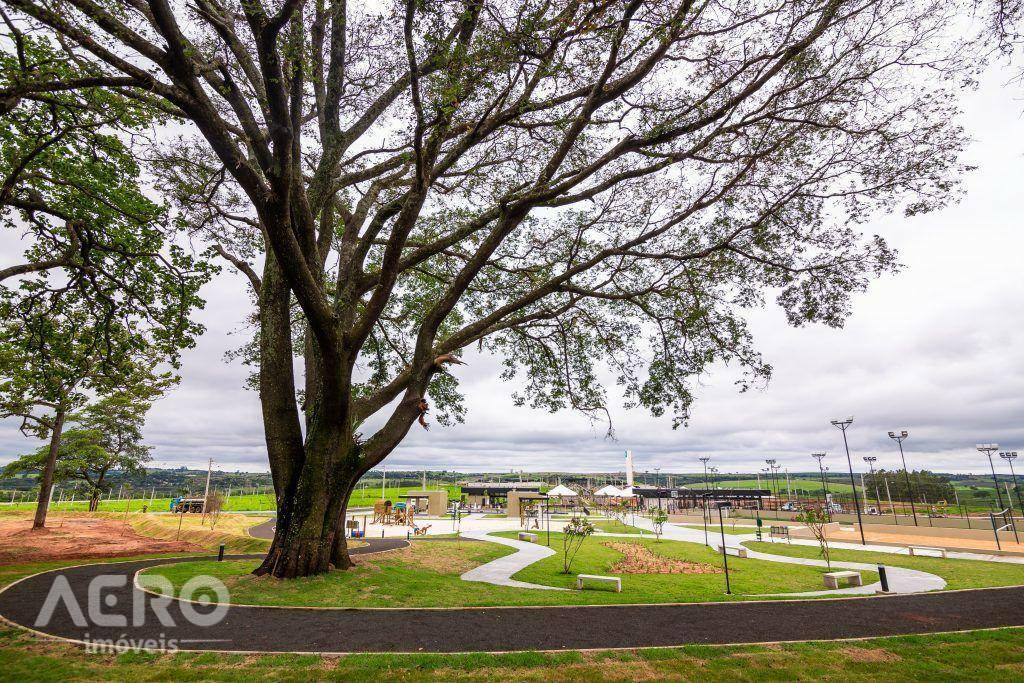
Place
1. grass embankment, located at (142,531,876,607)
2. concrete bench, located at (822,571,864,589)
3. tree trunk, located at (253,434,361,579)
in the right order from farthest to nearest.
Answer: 1. concrete bench, located at (822,571,864,589)
2. tree trunk, located at (253,434,361,579)
3. grass embankment, located at (142,531,876,607)

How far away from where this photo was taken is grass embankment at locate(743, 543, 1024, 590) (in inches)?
540

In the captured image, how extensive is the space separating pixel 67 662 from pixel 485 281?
12133 millimetres

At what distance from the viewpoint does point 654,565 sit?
57.0 feet

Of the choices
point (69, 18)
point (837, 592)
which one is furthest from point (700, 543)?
point (69, 18)

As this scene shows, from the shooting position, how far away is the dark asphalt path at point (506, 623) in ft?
23.9

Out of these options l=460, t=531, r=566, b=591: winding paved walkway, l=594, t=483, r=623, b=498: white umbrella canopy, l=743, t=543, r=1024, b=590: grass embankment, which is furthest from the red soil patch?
l=594, t=483, r=623, b=498: white umbrella canopy

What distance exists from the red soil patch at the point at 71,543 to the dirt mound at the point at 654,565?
55.7ft

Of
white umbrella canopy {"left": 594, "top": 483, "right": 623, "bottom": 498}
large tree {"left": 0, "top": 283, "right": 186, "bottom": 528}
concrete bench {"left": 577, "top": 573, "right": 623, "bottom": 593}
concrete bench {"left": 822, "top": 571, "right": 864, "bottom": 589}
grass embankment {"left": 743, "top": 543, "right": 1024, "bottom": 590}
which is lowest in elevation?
grass embankment {"left": 743, "top": 543, "right": 1024, "bottom": 590}

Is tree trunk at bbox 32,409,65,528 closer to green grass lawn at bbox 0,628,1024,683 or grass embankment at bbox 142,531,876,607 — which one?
grass embankment at bbox 142,531,876,607

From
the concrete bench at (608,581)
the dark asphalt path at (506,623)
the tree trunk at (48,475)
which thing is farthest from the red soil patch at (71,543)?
the concrete bench at (608,581)

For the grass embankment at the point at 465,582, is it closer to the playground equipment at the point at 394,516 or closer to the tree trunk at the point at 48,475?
the playground equipment at the point at 394,516

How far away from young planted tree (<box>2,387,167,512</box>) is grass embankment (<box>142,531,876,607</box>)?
21.0 metres

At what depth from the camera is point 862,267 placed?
425 inches

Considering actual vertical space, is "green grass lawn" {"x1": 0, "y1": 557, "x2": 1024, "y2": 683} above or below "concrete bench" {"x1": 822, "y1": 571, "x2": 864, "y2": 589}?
above
